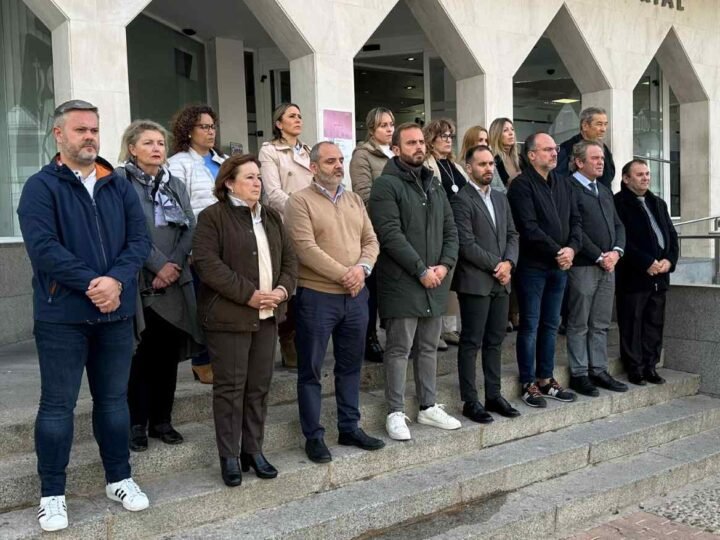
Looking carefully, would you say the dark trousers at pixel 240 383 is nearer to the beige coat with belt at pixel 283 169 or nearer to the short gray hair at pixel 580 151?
the beige coat with belt at pixel 283 169

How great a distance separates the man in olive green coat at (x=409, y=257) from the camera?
459cm

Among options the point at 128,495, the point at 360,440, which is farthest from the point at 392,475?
the point at 128,495

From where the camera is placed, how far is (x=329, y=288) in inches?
167

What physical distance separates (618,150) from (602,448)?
598 cm

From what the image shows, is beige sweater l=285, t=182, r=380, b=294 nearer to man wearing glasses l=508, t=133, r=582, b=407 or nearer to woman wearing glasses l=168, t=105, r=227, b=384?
woman wearing glasses l=168, t=105, r=227, b=384

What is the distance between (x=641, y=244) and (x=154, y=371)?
4149mm

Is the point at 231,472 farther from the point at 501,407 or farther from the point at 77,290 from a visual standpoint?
the point at 501,407

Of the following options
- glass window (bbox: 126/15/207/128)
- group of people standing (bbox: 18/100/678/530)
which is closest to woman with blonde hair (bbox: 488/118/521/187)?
group of people standing (bbox: 18/100/678/530)

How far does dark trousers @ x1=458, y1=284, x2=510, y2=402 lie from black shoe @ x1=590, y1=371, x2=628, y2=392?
128cm

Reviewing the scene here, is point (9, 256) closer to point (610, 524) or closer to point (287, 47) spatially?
point (287, 47)

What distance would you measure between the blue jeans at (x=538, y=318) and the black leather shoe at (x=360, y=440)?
5.03ft

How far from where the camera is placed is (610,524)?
4.52m

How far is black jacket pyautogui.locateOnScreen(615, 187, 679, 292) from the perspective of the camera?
612cm

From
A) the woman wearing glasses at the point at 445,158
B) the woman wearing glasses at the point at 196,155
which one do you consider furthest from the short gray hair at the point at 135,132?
the woman wearing glasses at the point at 445,158
